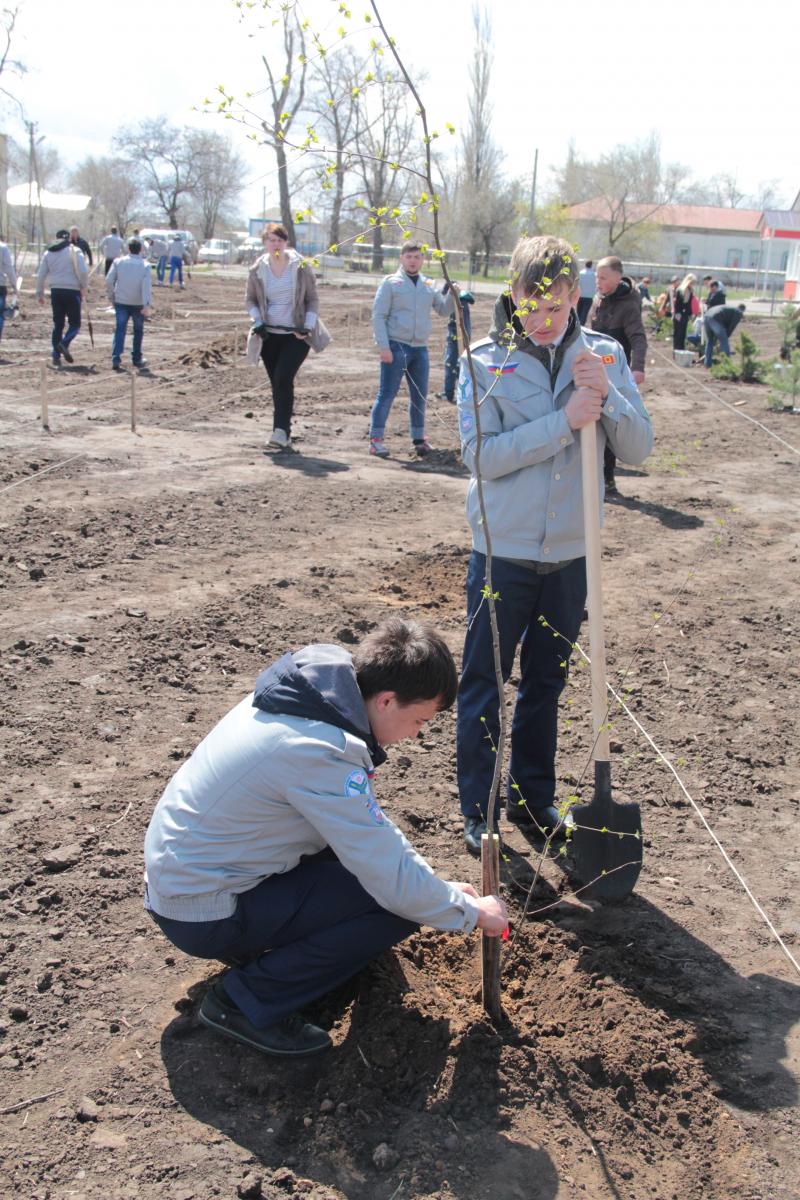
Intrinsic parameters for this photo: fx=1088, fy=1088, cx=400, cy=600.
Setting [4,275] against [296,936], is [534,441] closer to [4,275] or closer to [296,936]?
[296,936]

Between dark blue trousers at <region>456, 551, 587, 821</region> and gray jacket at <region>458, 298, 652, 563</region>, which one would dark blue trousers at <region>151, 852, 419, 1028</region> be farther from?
gray jacket at <region>458, 298, 652, 563</region>

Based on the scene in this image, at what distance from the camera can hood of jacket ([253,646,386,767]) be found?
100 inches

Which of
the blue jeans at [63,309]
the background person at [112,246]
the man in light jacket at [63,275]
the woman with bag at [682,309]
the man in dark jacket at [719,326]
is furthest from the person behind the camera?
the background person at [112,246]

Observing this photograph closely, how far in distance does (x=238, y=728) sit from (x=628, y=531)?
19.6 feet

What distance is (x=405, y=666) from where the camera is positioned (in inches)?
101

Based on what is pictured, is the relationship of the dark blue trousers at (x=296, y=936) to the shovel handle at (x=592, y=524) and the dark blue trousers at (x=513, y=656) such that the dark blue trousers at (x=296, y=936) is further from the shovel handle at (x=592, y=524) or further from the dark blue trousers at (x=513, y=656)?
the shovel handle at (x=592, y=524)

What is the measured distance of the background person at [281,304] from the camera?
30.7 feet

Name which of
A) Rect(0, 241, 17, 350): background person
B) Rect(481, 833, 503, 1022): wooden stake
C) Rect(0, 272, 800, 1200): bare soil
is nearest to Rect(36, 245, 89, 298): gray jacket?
Rect(0, 241, 17, 350): background person

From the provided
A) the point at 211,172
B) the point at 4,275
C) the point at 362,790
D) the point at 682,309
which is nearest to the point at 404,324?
the point at 362,790

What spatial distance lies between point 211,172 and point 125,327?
6729cm

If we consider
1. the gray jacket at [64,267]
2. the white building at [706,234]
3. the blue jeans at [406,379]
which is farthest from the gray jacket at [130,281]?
the white building at [706,234]

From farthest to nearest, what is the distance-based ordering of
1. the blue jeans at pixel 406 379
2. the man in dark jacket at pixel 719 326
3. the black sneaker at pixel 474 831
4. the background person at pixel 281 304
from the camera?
the man in dark jacket at pixel 719 326
the blue jeans at pixel 406 379
the background person at pixel 281 304
the black sneaker at pixel 474 831

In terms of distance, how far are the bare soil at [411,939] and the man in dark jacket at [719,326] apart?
12934 mm

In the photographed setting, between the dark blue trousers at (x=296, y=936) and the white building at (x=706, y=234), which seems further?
the white building at (x=706, y=234)
